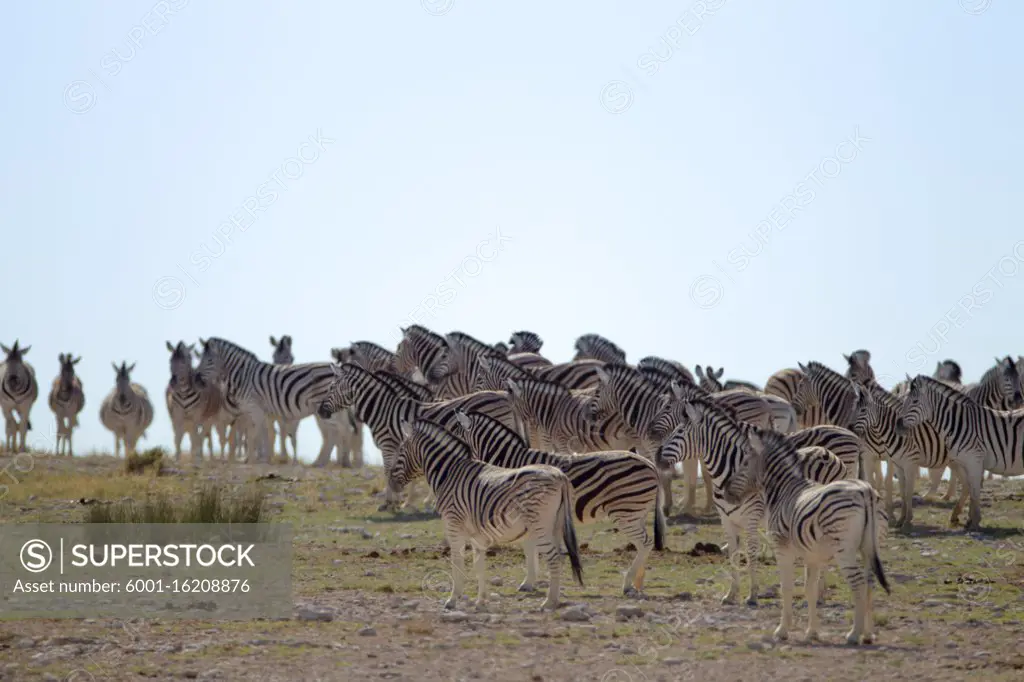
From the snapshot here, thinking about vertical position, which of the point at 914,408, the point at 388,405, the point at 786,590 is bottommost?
the point at 786,590

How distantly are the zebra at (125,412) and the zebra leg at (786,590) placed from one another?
833 inches

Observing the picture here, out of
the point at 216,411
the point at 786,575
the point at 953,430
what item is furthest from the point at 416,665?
the point at 216,411

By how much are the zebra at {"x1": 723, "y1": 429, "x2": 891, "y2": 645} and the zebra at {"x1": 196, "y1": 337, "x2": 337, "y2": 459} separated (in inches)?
598

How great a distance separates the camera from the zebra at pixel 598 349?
2594 centimetres

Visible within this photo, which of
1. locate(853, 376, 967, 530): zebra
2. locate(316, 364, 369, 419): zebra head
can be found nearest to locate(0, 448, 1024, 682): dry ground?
locate(853, 376, 967, 530): zebra

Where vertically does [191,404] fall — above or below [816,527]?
above

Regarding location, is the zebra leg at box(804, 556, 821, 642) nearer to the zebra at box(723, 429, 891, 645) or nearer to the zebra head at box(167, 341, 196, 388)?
the zebra at box(723, 429, 891, 645)

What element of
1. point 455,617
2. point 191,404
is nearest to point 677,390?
point 455,617

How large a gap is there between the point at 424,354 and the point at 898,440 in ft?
28.7

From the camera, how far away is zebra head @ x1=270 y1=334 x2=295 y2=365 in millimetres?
31422

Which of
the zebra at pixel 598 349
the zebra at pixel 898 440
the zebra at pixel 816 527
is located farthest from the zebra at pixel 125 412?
the zebra at pixel 816 527

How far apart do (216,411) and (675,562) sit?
1628 centimetres

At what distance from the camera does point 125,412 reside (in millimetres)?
31078

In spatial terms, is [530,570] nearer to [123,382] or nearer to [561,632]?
[561,632]
